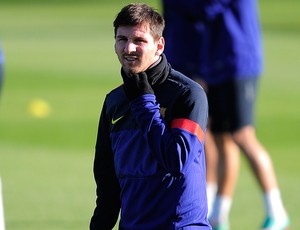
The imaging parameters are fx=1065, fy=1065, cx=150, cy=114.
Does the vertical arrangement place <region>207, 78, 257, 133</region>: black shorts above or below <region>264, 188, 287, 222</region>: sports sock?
above

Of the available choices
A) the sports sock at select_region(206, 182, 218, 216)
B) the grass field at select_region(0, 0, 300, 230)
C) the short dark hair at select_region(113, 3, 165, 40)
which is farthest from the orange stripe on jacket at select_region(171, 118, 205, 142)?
the sports sock at select_region(206, 182, 218, 216)

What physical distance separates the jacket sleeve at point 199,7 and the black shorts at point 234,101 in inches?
24.7

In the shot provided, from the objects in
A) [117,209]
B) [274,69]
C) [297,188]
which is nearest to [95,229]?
[117,209]

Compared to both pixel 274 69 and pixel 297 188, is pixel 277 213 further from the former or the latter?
pixel 274 69

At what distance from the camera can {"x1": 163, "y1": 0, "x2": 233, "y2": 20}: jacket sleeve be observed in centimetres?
931

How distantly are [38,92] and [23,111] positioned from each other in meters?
2.01

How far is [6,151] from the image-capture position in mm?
13195

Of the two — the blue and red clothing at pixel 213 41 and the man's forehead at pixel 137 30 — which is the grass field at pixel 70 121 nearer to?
the blue and red clothing at pixel 213 41

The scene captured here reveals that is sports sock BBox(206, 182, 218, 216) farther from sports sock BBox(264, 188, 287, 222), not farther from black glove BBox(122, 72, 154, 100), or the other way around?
black glove BBox(122, 72, 154, 100)

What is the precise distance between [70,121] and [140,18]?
10.4 m

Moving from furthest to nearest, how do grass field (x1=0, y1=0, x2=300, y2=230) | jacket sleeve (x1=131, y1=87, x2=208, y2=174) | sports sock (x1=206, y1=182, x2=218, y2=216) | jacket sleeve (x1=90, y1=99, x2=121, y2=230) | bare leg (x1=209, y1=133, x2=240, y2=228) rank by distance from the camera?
1. grass field (x1=0, y1=0, x2=300, y2=230)
2. sports sock (x1=206, y1=182, x2=218, y2=216)
3. bare leg (x1=209, y1=133, x2=240, y2=228)
4. jacket sleeve (x1=90, y1=99, x2=121, y2=230)
5. jacket sleeve (x1=131, y1=87, x2=208, y2=174)

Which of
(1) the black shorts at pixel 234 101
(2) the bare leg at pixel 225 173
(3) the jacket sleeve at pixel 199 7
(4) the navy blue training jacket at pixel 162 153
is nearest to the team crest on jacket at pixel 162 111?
(4) the navy blue training jacket at pixel 162 153

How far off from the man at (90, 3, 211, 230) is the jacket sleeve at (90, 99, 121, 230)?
0.54 ft

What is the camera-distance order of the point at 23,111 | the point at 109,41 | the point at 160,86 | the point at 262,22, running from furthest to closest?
the point at 262,22 < the point at 109,41 < the point at 23,111 < the point at 160,86
